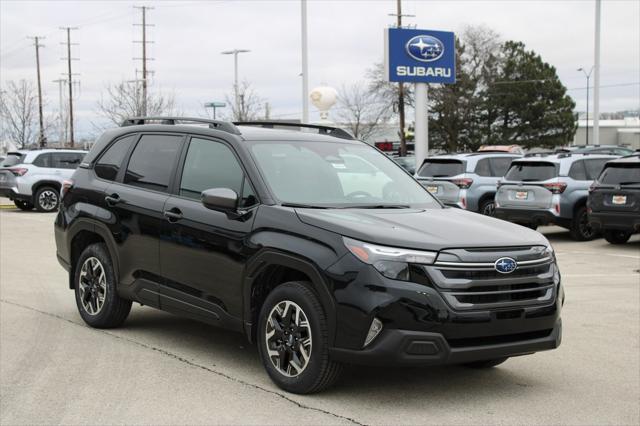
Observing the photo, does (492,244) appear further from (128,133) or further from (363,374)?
(128,133)

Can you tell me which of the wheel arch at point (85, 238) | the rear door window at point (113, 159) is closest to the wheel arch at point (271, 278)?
the wheel arch at point (85, 238)

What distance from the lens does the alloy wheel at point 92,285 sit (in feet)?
24.4

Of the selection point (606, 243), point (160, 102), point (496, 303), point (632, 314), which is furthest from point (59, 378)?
point (160, 102)

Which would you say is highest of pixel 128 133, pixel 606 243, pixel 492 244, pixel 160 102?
pixel 160 102

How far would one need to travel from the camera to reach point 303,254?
5.33 meters

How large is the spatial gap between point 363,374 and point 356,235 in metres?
1.40

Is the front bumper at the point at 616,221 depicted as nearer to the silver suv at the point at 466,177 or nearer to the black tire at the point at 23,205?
the silver suv at the point at 466,177

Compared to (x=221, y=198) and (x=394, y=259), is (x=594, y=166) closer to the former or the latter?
(x=221, y=198)

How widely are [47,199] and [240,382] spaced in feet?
70.1

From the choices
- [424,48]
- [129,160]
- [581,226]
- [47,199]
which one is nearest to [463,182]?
[581,226]

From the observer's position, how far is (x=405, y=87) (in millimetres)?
63969

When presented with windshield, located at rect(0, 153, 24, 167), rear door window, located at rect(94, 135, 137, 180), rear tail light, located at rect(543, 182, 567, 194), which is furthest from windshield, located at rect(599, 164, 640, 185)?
windshield, located at rect(0, 153, 24, 167)

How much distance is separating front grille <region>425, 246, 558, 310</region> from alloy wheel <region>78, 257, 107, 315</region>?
140 inches

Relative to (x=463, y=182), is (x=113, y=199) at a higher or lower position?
higher
